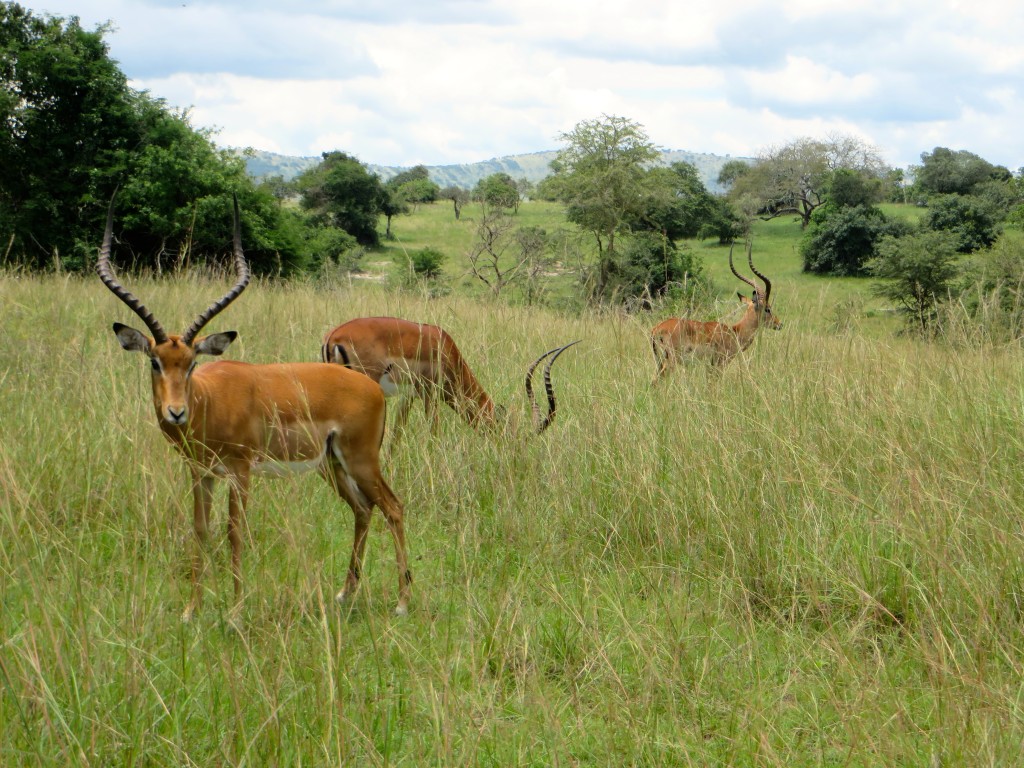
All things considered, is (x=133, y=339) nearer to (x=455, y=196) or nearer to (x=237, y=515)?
(x=237, y=515)

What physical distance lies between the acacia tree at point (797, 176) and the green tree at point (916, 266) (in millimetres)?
31559

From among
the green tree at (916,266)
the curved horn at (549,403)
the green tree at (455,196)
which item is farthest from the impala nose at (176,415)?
the green tree at (455,196)

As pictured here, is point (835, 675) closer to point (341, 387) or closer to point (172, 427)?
point (341, 387)

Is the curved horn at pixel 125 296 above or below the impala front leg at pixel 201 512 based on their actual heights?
above

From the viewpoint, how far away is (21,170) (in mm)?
15641

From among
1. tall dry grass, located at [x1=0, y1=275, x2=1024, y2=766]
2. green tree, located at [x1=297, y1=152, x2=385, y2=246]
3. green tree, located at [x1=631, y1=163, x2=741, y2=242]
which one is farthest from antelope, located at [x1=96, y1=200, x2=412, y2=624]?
green tree, located at [x1=297, y1=152, x2=385, y2=246]

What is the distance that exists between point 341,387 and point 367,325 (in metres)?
2.05

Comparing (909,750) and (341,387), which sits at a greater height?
(341,387)

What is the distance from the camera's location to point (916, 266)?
2669cm

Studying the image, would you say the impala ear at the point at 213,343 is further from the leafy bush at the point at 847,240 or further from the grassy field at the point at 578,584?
the leafy bush at the point at 847,240

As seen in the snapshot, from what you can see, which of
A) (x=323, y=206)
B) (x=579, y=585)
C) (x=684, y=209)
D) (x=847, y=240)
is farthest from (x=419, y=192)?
(x=579, y=585)

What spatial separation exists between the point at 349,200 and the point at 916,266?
107 ft

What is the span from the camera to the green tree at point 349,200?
169 feet

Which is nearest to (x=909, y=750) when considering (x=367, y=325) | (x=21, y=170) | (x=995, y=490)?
(x=995, y=490)
